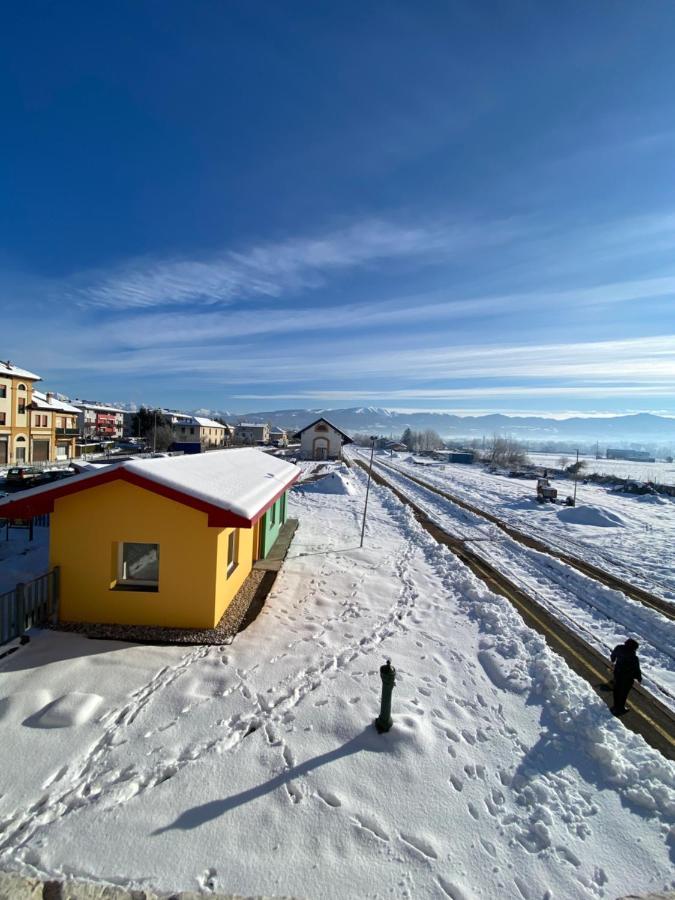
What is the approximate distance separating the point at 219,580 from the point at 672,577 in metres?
15.6

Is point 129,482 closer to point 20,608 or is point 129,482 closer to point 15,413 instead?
point 20,608

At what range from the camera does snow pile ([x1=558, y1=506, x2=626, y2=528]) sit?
2553 cm

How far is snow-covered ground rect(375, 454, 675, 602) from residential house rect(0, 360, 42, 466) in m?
40.2

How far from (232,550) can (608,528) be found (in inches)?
897

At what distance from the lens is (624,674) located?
22.7 ft

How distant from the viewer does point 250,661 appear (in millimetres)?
7719

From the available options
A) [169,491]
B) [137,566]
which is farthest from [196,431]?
[169,491]

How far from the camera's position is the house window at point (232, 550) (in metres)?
10.2

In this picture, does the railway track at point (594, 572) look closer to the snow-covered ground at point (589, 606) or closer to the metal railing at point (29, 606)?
the snow-covered ground at point (589, 606)

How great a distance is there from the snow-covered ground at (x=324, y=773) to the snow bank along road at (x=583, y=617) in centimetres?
80

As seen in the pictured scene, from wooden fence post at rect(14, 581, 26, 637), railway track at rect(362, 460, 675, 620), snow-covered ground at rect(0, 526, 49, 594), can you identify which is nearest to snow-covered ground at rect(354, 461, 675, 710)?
railway track at rect(362, 460, 675, 620)

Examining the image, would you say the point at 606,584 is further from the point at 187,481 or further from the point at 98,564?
the point at 98,564

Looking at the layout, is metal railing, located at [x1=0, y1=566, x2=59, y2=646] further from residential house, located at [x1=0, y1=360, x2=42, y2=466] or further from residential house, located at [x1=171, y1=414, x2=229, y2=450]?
residential house, located at [x1=171, y1=414, x2=229, y2=450]

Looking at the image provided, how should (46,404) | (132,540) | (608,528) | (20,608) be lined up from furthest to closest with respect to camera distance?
(46,404) < (608,528) < (132,540) < (20,608)
